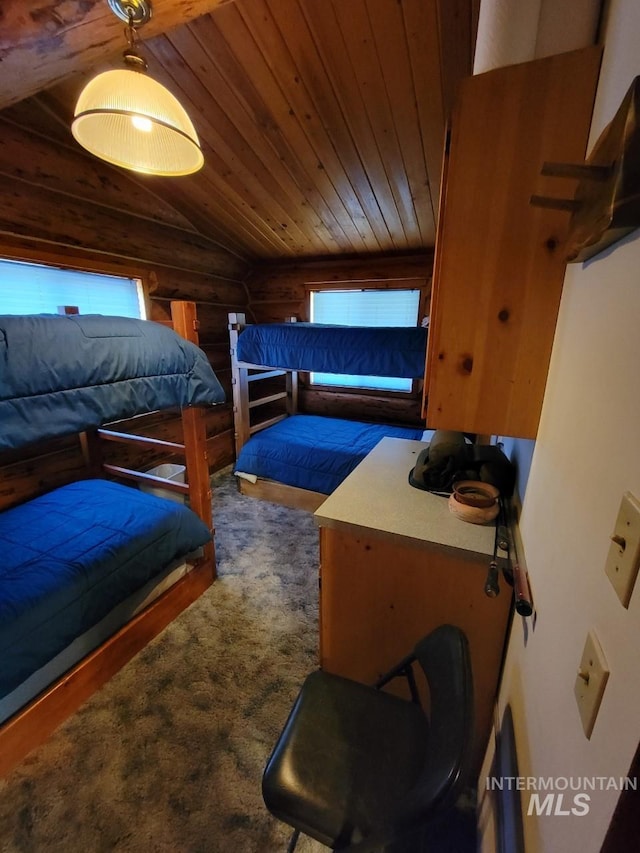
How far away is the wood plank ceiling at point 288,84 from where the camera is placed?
1322mm

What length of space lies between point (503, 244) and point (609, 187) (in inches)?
16.1

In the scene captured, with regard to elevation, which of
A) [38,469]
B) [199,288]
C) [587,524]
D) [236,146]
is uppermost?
[236,146]

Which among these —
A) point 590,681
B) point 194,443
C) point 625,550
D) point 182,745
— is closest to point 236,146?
point 194,443

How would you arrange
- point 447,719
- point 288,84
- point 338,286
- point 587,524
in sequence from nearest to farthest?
1. point 587,524
2. point 447,719
3. point 288,84
4. point 338,286

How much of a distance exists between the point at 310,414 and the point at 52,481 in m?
2.52

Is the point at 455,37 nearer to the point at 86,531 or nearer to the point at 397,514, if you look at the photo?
the point at 397,514

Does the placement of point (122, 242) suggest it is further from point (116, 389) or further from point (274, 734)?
point (274, 734)

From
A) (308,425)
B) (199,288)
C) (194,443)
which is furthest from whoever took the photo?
(308,425)

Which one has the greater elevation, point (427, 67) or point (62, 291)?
point (427, 67)

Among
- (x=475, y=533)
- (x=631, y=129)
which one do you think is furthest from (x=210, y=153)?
(x=475, y=533)

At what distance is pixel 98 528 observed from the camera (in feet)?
5.67

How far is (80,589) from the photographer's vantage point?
1.42 meters

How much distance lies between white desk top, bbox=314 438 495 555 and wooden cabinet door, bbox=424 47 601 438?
1.14 feet

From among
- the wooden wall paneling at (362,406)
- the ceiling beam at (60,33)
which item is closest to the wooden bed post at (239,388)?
the wooden wall paneling at (362,406)
